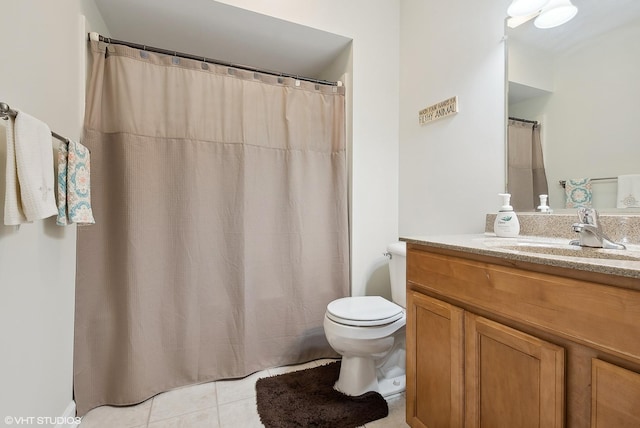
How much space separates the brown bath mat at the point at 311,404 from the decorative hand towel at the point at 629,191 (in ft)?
4.52

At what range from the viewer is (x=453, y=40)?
168 cm

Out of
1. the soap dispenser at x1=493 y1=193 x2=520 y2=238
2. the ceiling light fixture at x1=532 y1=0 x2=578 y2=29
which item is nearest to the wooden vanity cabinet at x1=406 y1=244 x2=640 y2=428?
the soap dispenser at x1=493 y1=193 x2=520 y2=238

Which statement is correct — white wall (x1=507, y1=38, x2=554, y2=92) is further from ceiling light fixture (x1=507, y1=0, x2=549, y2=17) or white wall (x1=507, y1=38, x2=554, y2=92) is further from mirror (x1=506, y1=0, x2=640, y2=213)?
ceiling light fixture (x1=507, y1=0, x2=549, y2=17)

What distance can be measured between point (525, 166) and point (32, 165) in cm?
201

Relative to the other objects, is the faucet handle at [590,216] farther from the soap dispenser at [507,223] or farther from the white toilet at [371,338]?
the white toilet at [371,338]

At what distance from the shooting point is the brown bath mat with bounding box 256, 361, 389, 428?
4.41 ft

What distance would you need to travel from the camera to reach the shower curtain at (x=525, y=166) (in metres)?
1.33

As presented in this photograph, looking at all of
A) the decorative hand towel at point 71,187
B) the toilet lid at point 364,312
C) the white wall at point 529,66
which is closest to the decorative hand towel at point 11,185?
the decorative hand towel at point 71,187

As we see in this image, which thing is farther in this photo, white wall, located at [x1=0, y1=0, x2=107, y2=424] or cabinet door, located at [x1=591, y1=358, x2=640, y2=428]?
white wall, located at [x1=0, y1=0, x2=107, y2=424]

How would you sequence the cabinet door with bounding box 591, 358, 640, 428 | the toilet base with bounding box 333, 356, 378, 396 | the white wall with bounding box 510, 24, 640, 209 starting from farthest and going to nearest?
the toilet base with bounding box 333, 356, 378, 396, the white wall with bounding box 510, 24, 640, 209, the cabinet door with bounding box 591, 358, 640, 428

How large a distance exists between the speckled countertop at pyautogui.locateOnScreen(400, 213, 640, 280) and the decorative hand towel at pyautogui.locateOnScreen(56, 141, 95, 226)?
142 centimetres

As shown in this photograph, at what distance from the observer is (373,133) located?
2.05 meters

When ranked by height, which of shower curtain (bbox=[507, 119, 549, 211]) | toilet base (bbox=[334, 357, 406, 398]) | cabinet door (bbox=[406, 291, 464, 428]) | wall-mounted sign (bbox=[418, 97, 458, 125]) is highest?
wall-mounted sign (bbox=[418, 97, 458, 125])

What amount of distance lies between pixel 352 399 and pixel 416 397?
1.45ft
